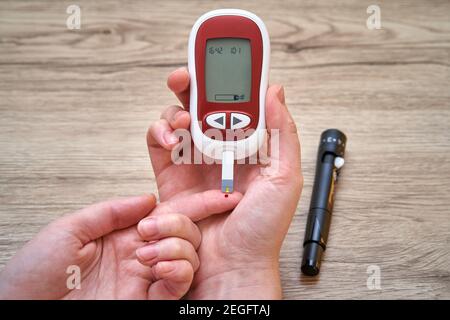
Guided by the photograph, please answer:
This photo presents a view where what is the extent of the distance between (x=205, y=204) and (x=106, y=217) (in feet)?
0.43

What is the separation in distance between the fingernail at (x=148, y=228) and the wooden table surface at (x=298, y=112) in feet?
0.57

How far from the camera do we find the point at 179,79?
2.24ft

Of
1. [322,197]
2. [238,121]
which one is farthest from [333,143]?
[238,121]

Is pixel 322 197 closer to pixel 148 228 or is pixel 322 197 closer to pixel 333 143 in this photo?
pixel 333 143

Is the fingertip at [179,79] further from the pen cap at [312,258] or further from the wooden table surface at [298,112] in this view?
the pen cap at [312,258]

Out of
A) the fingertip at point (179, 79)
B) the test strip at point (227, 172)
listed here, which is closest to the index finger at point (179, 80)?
the fingertip at point (179, 79)

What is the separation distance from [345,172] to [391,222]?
0.11m

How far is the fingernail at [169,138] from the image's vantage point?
0.67 metres

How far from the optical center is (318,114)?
33.9 inches

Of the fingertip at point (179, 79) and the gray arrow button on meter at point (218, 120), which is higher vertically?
the fingertip at point (179, 79)

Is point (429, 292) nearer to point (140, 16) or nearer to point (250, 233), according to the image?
point (250, 233)

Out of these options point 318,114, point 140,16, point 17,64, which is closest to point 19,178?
point 17,64

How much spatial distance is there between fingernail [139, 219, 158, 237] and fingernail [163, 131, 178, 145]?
112mm
